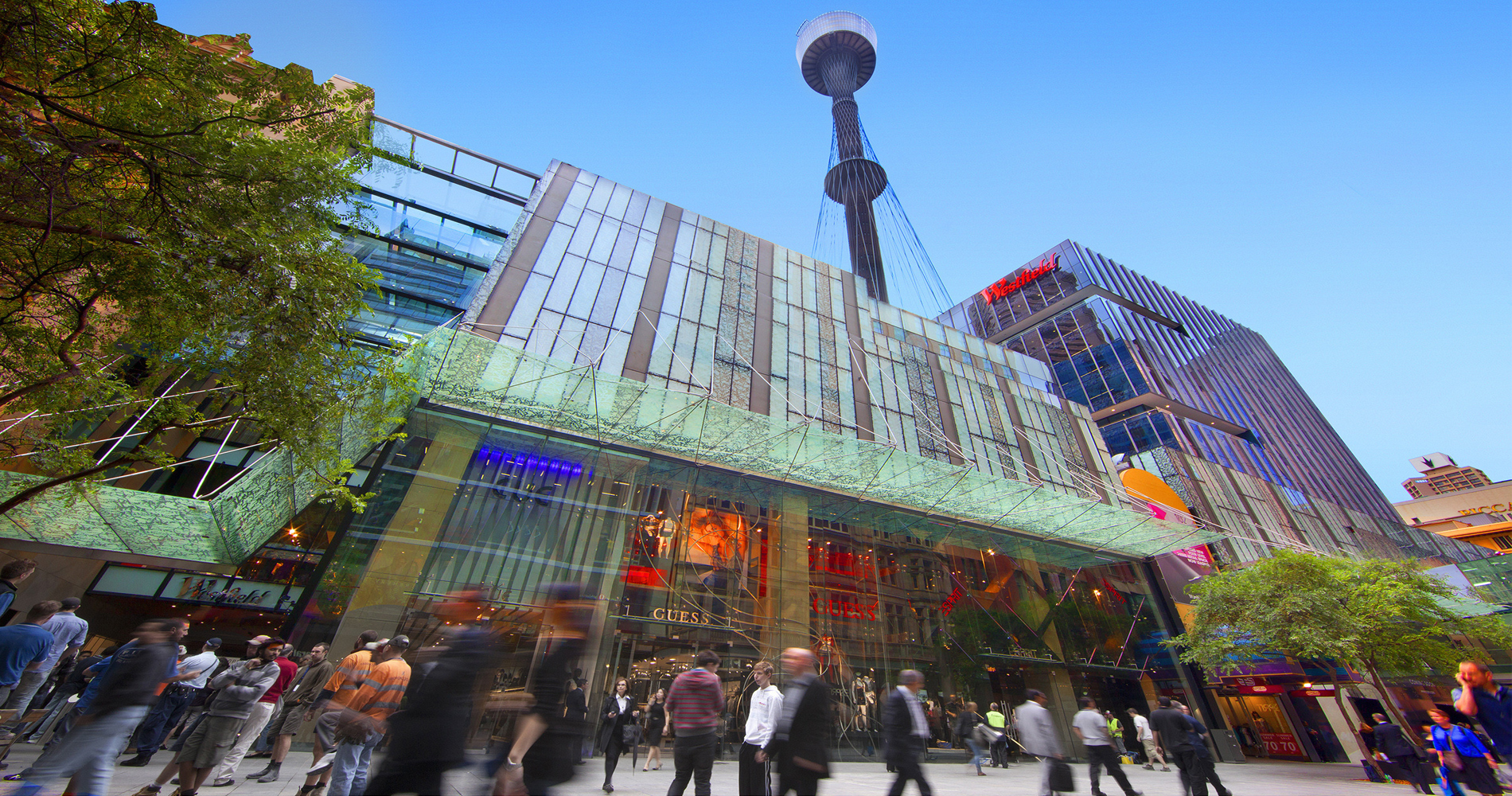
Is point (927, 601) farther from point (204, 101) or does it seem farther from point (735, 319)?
point (204, 101)

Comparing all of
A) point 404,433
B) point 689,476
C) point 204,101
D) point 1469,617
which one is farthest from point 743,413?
point 1469,617

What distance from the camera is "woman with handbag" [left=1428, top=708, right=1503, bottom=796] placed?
6.75 m

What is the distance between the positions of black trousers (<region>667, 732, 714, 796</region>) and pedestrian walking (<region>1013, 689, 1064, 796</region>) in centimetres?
362

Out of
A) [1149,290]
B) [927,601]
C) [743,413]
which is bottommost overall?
[927,601]

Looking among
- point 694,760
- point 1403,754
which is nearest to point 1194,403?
point 1403,754

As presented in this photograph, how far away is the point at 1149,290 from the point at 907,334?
44.6 m

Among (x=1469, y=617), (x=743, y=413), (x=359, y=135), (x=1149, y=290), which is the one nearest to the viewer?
(x=359, y=135)

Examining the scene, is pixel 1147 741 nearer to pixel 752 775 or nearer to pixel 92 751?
pixel 752 775

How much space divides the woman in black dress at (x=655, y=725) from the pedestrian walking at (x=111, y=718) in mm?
7292

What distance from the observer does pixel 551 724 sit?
12.5ft

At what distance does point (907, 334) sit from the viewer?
23672 mm

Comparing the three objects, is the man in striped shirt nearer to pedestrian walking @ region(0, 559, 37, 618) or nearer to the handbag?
pedestrian walking @ region(0, 559, 37, 618)

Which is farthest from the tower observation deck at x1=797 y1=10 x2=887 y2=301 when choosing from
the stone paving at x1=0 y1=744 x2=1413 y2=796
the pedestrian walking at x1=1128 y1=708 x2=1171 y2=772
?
the stone paving at x1=0 y1=744 x2=1413 y2=796

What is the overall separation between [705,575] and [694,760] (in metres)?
8.98
